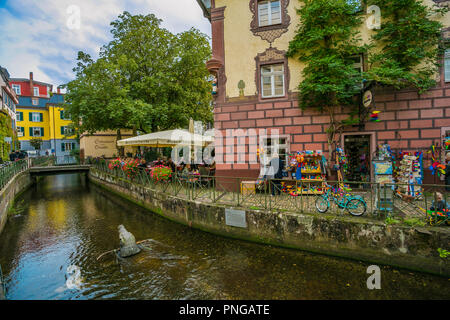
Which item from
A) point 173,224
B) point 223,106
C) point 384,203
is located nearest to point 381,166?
point 384,203

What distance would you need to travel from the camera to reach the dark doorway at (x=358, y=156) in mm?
9539

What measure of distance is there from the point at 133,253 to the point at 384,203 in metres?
6.49

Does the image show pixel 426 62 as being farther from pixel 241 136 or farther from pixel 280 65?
pixel 241 136

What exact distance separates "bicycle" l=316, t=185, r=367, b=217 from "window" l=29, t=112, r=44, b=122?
49.1 m

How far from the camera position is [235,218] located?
7301mm

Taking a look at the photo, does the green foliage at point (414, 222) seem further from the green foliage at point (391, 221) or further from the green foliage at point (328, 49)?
the green foliage at point (328, 49)

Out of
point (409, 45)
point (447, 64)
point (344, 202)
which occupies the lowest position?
point (344, 202)

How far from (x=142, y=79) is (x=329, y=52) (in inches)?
567

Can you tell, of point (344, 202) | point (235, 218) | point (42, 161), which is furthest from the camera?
point (42, 161)

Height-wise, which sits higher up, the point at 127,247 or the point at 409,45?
the point at 409,45

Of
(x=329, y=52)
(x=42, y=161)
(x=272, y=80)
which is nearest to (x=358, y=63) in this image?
(x=329, y=52)

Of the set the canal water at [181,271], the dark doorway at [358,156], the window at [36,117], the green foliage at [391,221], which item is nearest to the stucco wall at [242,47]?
the dark doorway at [358,156]

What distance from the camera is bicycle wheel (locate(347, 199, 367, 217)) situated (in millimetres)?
5910

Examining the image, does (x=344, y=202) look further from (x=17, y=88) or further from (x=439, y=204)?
(x=17, y=88)
